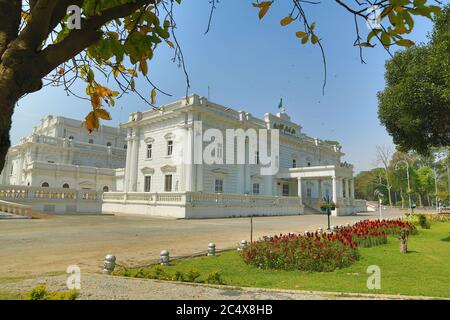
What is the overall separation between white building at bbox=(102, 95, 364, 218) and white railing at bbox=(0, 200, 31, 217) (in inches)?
336

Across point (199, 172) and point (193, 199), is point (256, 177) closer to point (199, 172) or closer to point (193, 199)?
point (199, 172)

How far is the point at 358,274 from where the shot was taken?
5820 mm

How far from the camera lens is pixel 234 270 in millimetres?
6309

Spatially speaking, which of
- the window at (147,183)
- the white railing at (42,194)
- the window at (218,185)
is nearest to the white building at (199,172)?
the window at (218,185)

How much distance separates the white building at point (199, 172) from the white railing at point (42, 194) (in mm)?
4142

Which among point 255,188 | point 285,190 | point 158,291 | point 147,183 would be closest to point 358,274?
point 158,291

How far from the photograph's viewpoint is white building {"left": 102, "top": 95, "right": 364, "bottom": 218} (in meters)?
24.4

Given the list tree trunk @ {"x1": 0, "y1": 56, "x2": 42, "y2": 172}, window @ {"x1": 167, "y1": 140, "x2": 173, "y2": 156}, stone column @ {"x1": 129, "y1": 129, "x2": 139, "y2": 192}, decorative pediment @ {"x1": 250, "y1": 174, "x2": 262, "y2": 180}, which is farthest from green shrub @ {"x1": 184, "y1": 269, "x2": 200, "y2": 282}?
decorative pediment @ {"x1": 250, "y1": 174, "x2": 262, "y2": 180}

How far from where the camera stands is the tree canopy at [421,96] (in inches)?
438

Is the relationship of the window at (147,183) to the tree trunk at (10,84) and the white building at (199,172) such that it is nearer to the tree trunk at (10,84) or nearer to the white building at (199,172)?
the white building at (199,172)
